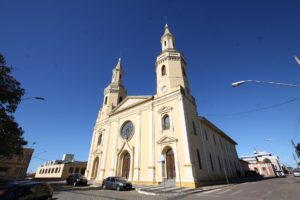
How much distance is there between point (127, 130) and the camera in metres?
24.9

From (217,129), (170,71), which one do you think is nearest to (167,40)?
(170,71)

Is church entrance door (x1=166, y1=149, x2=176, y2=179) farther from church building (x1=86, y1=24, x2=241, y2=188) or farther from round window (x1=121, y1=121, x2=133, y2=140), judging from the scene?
round window (x1=121, y1=121, x2=133, y2=140)

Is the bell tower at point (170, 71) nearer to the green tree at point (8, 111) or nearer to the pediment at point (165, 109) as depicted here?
the pediment at point (165, 109)

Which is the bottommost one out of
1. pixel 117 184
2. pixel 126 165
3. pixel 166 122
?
pixel 117 184

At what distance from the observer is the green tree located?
17234 mm

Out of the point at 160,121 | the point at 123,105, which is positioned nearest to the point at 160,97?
the point at 160,121

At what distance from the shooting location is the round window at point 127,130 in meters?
24.0

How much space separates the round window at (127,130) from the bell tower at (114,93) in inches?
229

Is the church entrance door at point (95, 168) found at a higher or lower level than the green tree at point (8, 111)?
lower

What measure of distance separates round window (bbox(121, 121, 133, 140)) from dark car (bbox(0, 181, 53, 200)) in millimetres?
15899

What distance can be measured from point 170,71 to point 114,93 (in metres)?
13.0

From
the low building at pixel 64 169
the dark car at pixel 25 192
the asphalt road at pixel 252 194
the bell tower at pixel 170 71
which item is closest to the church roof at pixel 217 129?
the bell tower at pixel 170 71

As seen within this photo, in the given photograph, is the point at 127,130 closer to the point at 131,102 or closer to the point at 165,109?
the point at 131,102

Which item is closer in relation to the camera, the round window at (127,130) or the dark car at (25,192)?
the dark car at (25,192)
